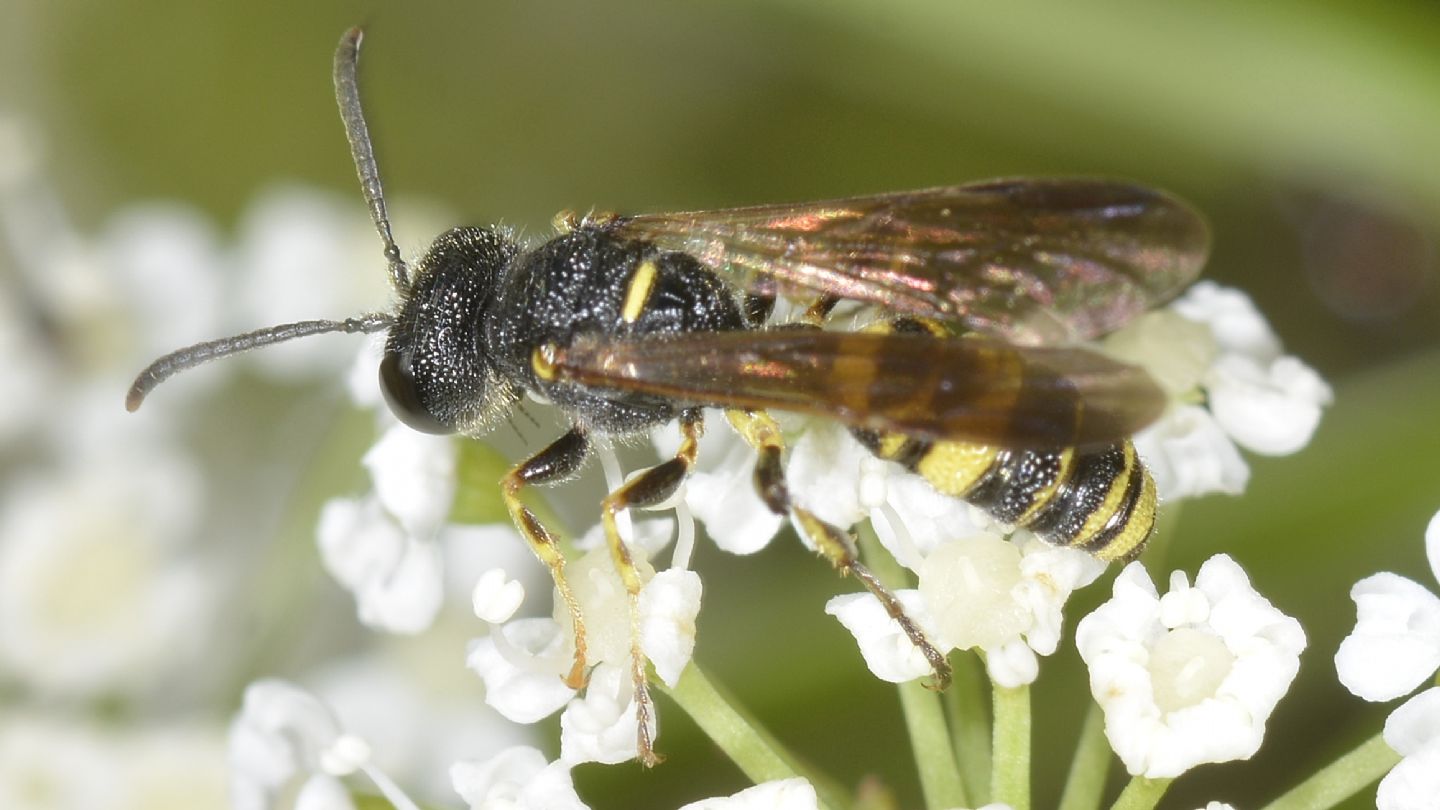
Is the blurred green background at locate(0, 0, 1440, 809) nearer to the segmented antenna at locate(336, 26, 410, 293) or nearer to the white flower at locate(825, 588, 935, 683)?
the segmented antenna at locate(336, 26, 410, 293)

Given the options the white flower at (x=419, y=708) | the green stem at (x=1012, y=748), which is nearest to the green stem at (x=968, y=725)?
the green stem at (x=1012, y=748)

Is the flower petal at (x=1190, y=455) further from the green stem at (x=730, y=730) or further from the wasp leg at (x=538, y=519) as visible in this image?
the wasp leg at (x=538, y=519)

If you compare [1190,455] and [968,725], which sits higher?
[1190,455]

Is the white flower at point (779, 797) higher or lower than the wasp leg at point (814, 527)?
lower

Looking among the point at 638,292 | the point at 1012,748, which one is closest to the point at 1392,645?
the point at 1012,748

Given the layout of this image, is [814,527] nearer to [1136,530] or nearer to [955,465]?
[955,465]

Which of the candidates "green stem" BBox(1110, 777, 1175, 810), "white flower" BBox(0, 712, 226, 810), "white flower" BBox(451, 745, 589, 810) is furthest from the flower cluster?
"white flower" BBox(0, 712, 226, 810)
